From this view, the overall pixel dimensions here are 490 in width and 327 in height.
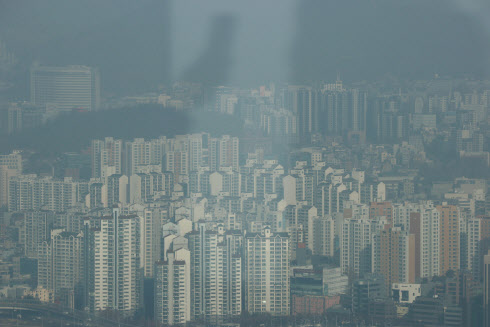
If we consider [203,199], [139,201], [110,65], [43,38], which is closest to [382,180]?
[203,199]

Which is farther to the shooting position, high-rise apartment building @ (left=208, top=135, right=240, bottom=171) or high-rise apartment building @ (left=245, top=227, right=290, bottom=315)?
high-rise apartment building @ (left=208, top=135, right=240, bottom=171)

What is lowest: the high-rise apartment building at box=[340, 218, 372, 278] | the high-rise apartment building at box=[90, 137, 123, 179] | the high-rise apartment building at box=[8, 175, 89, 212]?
the high-rise apartment building at box=[340, 218, 372, 278]

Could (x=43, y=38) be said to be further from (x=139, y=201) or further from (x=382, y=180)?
(x=382, y=180)

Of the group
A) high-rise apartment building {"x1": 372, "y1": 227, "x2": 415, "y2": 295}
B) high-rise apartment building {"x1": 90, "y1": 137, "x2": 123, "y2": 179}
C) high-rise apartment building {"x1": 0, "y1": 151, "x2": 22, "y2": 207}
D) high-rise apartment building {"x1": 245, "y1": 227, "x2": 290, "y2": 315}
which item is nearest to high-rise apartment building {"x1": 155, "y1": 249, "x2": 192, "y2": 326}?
high-rise apartment building {"x1": 245, "y1": 227, "x2": 290, "y2": 315}

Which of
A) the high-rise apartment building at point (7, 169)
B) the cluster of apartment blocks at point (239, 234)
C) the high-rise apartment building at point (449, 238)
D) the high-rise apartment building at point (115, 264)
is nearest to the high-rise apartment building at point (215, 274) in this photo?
the cluster of apartment blocks at point (239, 234)

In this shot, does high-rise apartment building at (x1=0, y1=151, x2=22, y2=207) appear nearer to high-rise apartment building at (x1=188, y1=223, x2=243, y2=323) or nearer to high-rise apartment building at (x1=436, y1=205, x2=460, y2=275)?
high-rise apartment building at (x1=188, y1=223, x2=243, y2=323)

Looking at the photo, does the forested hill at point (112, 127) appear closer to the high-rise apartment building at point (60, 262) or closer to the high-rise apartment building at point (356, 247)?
the high-rise apartment building at point (60, 262)

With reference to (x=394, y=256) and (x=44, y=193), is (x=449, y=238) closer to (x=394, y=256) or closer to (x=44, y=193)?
(x=394, y=256)

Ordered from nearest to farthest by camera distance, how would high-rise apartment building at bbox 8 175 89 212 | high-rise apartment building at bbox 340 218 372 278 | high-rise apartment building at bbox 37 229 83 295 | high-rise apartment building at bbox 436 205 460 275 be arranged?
high-rise apartment building at bbox 436 205 460 275
high-rise apartment building at bbox 340 218 372 278
high-rise apartment building at bbox 37 229 83 295
high-rise apartment building at bbox 8 175 89 212
